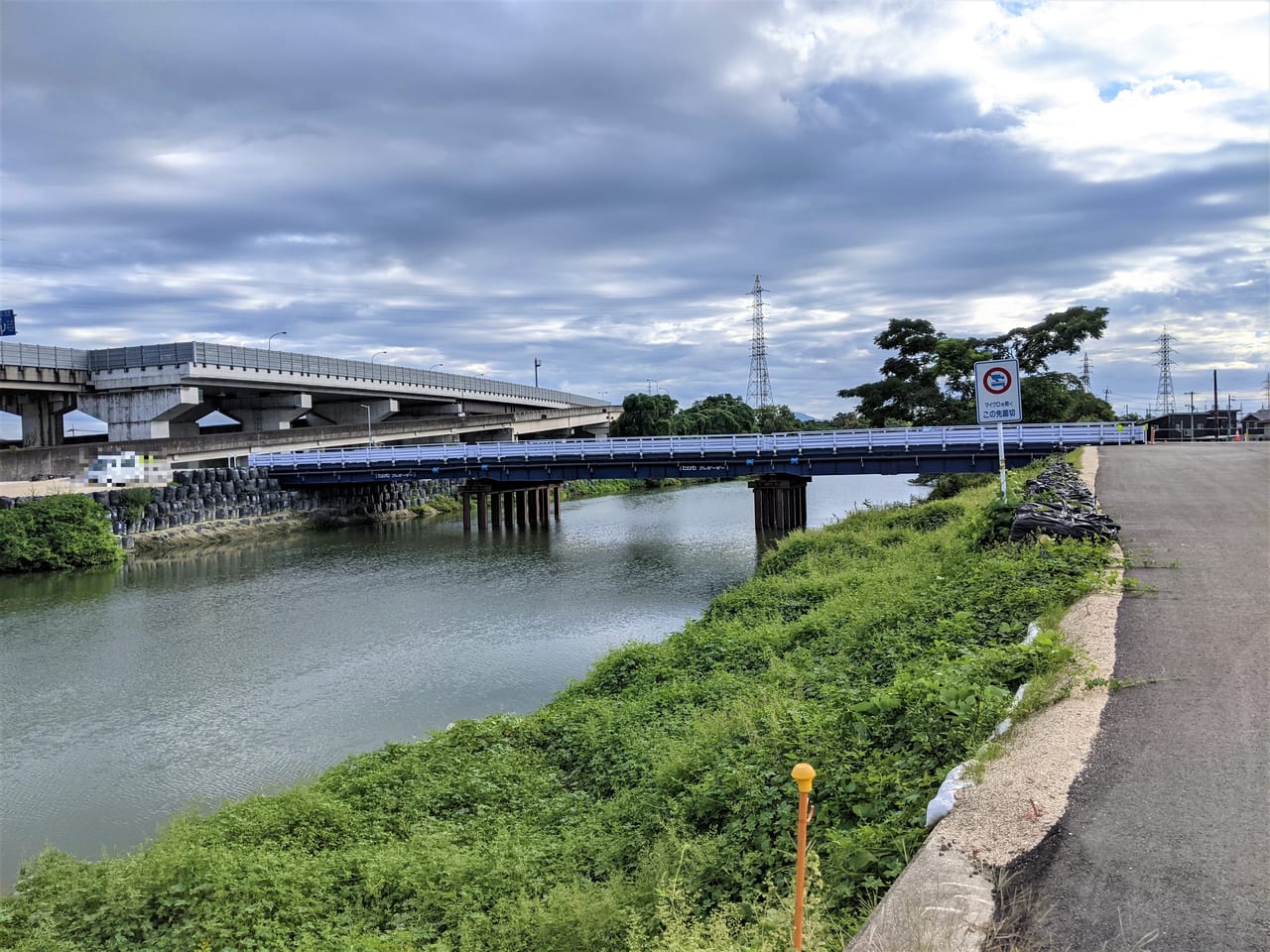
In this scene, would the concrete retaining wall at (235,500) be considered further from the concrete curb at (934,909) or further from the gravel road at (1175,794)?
the gravel road at (1175,794)

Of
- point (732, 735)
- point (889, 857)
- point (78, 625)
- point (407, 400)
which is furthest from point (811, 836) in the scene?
point (407, 400)

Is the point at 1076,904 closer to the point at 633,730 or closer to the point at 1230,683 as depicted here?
the point at 1230,683

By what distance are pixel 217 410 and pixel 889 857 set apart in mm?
67565

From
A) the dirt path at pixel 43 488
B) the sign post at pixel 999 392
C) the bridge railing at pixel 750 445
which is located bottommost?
the dirt path at pixel 43 488

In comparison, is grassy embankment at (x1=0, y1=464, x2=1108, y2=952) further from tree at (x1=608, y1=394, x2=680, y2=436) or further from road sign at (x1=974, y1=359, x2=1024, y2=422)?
tree at (x1=608, y1=394, x2=680, y2=436)

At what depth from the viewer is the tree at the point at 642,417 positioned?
273 feet

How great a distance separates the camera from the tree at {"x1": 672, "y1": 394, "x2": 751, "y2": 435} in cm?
8669

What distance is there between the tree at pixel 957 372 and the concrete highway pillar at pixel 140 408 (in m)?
40.1

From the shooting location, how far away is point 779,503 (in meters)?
39.8

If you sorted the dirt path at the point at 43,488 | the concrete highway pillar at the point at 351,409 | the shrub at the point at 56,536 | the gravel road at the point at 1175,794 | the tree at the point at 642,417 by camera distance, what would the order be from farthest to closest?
the tree at the point at 642,417, the concrete highway pillar at the point at 351,409, the dirt path at the point at 43,488, the shrub at the point at 56,536, the gravel road at the point at 1175,794

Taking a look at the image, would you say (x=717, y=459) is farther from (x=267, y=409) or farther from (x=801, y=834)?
(x=267, y=409)

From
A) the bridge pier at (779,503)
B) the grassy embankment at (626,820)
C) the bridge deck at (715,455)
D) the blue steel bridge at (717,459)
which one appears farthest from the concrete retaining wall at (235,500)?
the grassy embankment at (626,820)

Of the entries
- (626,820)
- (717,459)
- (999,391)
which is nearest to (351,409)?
(717,459)

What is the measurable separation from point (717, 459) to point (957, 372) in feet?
59.0
